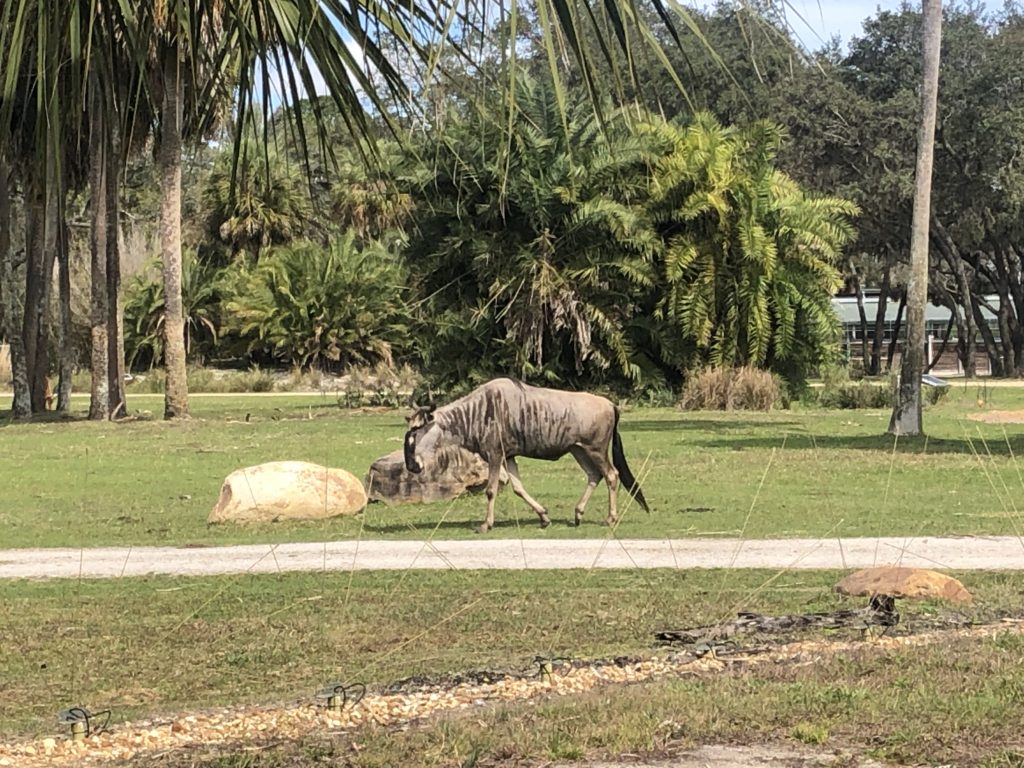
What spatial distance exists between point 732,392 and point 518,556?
2305cm

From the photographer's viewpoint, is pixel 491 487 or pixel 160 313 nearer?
pixel 491 487

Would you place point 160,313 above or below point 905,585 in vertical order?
above

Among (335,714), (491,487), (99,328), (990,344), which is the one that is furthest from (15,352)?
(990,344)

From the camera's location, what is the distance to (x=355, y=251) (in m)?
52.8

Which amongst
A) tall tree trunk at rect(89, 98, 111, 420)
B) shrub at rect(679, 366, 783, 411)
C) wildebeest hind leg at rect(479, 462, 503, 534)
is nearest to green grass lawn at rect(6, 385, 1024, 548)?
wildebeest hind leg at rect(479, 462, 503, 534)

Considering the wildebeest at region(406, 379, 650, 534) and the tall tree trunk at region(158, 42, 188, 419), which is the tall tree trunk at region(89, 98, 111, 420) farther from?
the wildebeest at region(406, 379, 650, 534)

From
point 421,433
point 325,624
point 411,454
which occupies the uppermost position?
point 421,433

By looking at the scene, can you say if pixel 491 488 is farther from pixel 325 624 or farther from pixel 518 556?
pixel 325 624

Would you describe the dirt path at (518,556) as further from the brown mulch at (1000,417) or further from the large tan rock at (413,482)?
the brown mulch at (1000,417)

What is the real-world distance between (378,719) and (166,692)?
1.66 metres

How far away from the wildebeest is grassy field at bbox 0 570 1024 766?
107 inches

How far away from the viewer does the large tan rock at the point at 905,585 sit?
9359mm

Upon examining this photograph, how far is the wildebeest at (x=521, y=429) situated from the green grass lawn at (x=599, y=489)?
0.62 metres

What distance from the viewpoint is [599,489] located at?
17.4m
